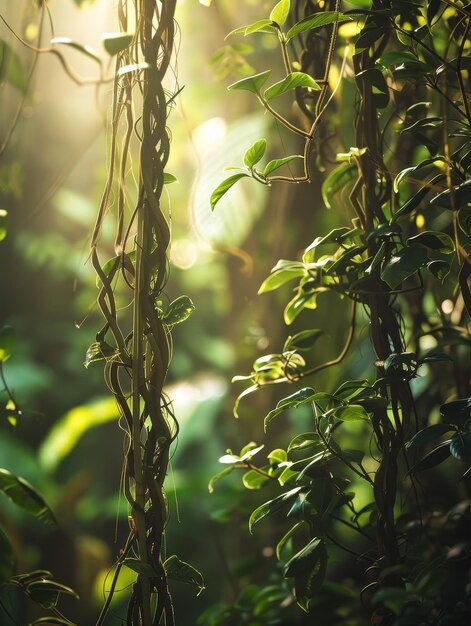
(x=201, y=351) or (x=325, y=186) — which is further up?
(x=201, y=351)

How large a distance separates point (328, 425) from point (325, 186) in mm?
310

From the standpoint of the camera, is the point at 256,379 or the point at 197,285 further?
the point at 197,285

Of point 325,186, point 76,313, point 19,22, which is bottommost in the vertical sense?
point 325,186

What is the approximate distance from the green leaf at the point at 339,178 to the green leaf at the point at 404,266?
0.22 metres

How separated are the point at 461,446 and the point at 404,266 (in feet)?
0.51

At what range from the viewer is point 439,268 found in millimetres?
613

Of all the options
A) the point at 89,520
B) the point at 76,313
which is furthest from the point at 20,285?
the point at 89,520

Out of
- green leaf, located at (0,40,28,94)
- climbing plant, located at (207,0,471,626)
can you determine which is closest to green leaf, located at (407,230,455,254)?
climbing plant, located at (207,0,471,626)

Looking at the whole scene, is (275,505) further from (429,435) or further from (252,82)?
(252,82)

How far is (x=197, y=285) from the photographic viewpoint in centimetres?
421

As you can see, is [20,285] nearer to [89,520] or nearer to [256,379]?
[89,520]

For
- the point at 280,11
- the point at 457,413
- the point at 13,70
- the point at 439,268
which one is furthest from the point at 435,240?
the point at 13,70

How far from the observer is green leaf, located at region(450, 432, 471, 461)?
1.68 ft

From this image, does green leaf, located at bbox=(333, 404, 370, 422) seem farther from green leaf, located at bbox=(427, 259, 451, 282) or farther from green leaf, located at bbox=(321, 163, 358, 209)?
green leaf, located at bbox=(321, 163, 358, 209)
